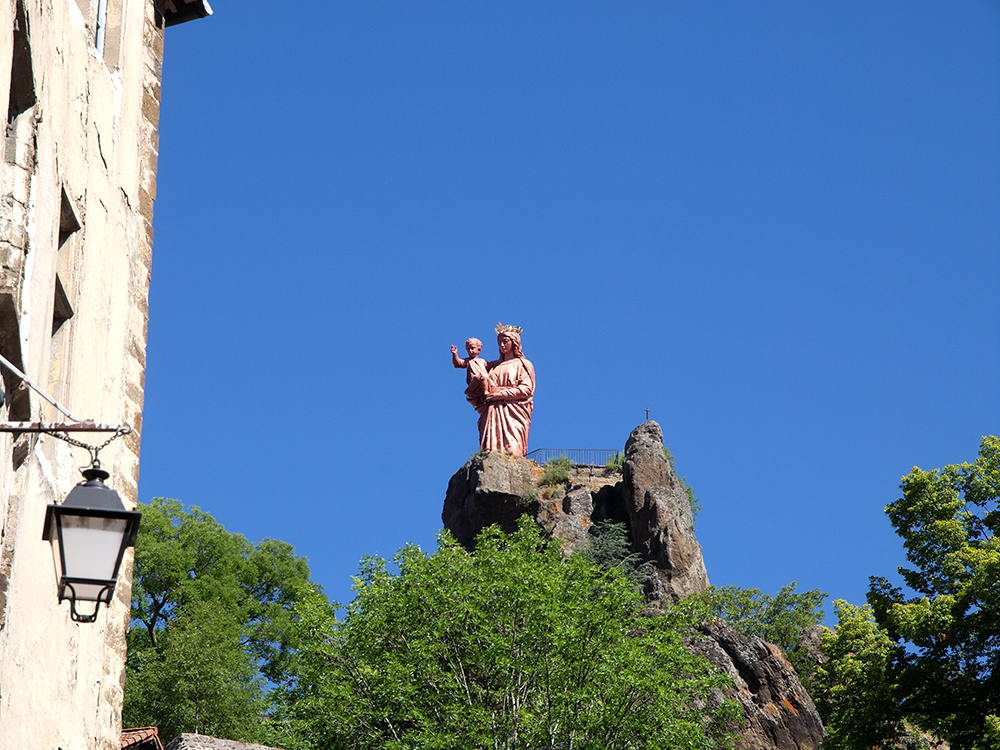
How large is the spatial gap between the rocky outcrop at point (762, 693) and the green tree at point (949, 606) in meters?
5.40

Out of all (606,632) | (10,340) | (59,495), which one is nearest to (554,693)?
(606,632)

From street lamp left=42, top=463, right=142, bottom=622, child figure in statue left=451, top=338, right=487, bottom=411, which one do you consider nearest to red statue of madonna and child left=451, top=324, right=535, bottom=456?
child figure in statue left=451, top=338, right=487, bottom=411

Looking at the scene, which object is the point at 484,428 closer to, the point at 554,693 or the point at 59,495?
the point at 554,693

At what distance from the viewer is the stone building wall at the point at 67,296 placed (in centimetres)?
697

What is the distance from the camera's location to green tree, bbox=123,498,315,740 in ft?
101

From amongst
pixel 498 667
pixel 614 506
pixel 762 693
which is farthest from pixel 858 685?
pixel 614 506

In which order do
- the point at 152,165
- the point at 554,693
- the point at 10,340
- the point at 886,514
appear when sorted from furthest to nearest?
1. the point at 886,514
2. the point at 554,693
3. the point at 152,165
4. the point at 10,340

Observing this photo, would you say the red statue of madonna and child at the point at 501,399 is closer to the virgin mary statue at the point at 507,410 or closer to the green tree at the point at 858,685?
the virgin mary statue at the point at 507,410

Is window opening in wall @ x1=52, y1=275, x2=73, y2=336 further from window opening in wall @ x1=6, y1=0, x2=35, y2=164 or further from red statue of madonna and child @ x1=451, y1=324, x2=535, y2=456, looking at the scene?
red statue of madonna and child @ x1=451, y1=324, x2=535, y2=456

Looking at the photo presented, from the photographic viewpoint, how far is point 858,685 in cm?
2489

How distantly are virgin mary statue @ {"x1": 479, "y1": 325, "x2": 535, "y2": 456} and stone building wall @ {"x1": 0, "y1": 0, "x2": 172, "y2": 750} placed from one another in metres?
30.1

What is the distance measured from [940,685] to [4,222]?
67.6 ft

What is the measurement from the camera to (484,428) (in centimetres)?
4097

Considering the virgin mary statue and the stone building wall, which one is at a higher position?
the virgin mary statue
